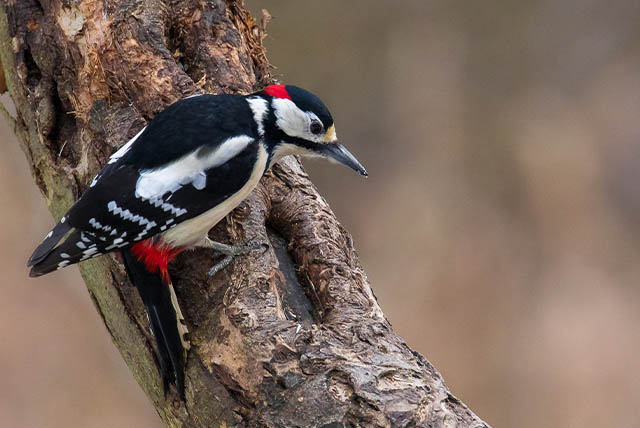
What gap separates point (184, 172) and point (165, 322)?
1.45 ft

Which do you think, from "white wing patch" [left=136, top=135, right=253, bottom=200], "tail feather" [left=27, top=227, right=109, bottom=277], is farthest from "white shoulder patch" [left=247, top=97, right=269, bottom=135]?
"tail feather" [left=27, top=227, right=109, bottom=277]

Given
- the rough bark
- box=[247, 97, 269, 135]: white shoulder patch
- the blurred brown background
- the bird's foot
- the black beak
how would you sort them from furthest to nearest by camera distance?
the blurred brown background < the black beak < box=[247, 97, 269, 135]: white shoulder patch < the bird's foot < the rough bark

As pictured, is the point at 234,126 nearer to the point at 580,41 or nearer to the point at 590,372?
the point at 590,372

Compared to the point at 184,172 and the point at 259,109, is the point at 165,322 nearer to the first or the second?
the point at 184,172

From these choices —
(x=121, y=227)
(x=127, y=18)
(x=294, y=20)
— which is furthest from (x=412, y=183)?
(x=121, y=227)

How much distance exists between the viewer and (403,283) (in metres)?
5.47

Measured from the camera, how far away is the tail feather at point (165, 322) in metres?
2.04

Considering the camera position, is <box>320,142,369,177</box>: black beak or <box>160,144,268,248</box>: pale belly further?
<box>320,142,369,177</box>: black beak

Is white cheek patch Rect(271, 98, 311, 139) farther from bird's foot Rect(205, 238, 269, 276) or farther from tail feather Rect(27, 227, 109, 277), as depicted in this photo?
tail feather Rect(27, 227, 109, 277)

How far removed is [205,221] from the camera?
2205mm

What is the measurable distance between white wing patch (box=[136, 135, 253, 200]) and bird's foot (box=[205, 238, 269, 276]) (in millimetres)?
200

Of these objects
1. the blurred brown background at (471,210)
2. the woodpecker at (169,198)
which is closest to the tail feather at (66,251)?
the woodpecker at (169,198)

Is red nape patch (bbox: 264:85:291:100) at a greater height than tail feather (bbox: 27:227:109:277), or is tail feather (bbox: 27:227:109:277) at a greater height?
red nape patch (bbox: 264:85:291:100)

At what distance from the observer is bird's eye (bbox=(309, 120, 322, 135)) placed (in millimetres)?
2359
